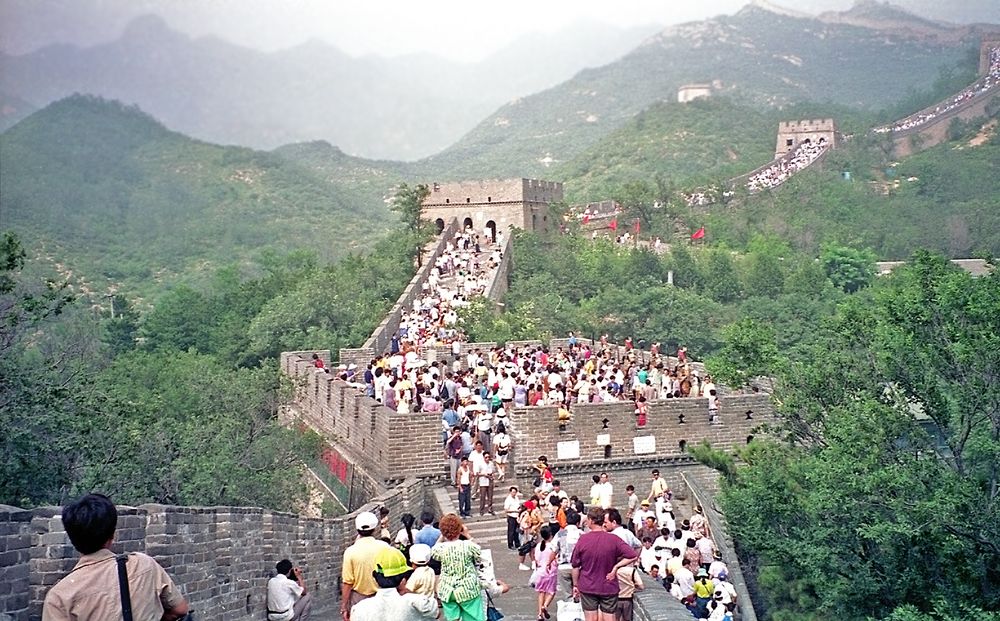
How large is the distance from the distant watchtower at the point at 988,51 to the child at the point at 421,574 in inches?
3069

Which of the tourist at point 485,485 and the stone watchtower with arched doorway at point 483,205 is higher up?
the stone watchtower with arched doorway at point 483,205

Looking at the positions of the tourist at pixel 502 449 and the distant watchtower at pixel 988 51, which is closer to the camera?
the tourist at pixel 502 449

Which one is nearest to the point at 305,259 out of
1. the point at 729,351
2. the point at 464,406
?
the point at 729,351

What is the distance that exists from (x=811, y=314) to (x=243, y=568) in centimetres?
4425

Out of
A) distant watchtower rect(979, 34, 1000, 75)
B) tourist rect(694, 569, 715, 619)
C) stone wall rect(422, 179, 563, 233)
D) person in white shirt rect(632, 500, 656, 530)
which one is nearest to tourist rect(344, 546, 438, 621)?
tourist rect(694, 569, 715, 619)

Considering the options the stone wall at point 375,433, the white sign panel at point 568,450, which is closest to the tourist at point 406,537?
the stone wall at point 375,433

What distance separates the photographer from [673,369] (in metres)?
23.7

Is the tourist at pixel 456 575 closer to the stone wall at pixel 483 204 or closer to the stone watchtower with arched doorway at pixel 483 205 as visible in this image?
the stone watchtower with arched doorway at pixel 483 205

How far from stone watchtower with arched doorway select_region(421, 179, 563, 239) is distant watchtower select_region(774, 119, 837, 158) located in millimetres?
43878

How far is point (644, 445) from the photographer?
819 inches

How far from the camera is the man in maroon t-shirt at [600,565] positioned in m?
9.53

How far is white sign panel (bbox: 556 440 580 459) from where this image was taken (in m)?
20.0

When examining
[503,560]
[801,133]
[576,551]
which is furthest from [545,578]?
[801,133]

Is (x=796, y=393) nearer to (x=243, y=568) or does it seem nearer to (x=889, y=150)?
(x=243, y=568)
